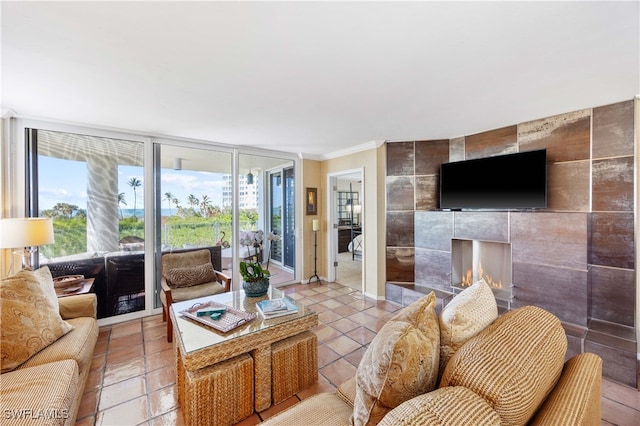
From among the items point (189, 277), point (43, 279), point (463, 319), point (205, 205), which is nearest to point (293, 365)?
point (463, 319)

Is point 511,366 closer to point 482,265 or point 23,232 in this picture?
point 482,265

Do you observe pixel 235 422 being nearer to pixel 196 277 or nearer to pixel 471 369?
pixel 471 369

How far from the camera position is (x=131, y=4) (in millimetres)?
1249

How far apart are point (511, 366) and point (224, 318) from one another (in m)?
1.76

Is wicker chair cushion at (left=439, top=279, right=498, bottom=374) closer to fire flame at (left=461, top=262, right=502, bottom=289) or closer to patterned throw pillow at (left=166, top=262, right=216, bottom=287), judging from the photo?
fire flame at (left=461, top=262, right=502, bottom=289)

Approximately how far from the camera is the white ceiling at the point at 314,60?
1.33m

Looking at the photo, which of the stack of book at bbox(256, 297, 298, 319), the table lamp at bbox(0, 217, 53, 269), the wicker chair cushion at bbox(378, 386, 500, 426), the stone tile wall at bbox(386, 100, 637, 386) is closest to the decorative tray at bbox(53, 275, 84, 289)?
the table lamp at bbox(0, 217, 53, 269)

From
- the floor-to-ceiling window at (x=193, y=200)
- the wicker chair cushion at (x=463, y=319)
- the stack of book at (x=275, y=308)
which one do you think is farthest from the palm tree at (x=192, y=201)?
the wicker chair cushion at (x=463, y=319)

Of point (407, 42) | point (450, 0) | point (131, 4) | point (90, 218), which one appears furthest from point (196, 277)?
point (450, 0)

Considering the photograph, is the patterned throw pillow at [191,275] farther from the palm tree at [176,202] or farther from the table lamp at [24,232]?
the table lamp at [24,232]

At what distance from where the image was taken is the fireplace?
3129 mm

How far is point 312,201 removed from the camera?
192 inches

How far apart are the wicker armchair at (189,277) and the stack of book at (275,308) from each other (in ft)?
3.49

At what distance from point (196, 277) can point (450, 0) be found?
3.42m
